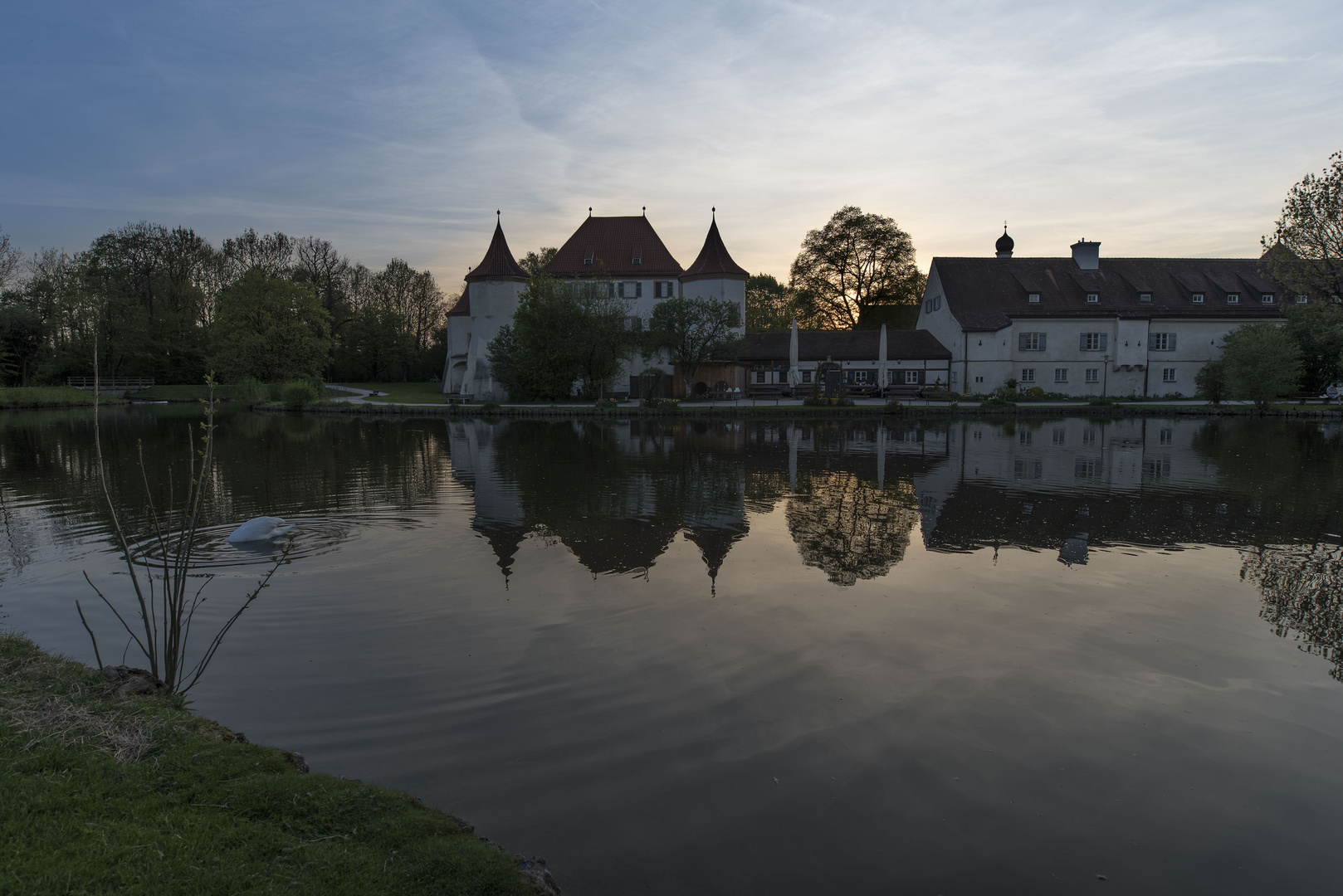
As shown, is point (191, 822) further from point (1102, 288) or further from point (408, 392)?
point (408, 392)

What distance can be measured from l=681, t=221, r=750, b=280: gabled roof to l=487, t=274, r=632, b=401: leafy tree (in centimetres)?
783

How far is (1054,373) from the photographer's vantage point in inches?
2015

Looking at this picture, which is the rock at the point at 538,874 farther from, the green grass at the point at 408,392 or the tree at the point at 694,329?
the green grass at the point at 408,392

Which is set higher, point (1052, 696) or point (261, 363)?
point (261, 363)

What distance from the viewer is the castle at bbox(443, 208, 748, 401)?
5206cm

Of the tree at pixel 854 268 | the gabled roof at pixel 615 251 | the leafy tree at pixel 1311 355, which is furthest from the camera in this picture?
the tree at pixel 854 268

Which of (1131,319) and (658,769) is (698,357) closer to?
(1131,319)

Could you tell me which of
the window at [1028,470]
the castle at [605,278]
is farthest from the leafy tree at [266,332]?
the window at [1028,470]

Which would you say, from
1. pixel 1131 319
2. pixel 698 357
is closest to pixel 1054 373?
pixel 1131 319

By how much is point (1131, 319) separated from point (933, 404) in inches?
718

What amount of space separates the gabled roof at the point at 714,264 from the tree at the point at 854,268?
602 inches

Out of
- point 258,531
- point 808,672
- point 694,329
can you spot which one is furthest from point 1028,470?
point 694,329

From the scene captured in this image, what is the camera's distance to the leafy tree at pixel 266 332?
177 ft

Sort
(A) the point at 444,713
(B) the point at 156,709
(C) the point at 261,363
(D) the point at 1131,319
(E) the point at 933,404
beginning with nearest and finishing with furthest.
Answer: (B) the point at 156,709, (A) the point at 444,713, (E) the point at 933,404, (D) the point at 1131,319, (C) the point at 261,363
